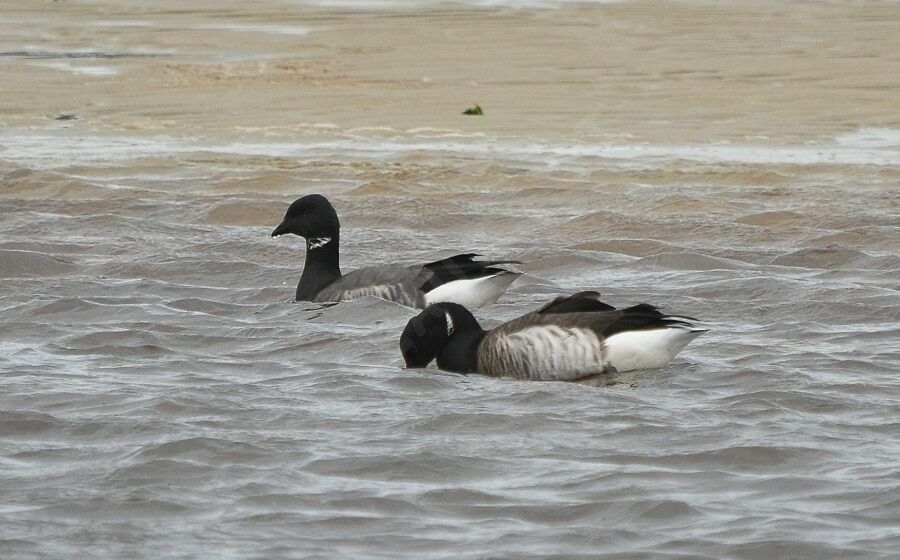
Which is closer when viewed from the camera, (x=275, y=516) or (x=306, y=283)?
(x=275, y=516)

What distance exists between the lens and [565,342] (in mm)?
8383

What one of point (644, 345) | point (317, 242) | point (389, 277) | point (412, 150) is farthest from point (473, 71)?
point (644, 345)

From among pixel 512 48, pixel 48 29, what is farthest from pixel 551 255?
pixel 48 29

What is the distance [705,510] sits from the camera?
602 centimetres

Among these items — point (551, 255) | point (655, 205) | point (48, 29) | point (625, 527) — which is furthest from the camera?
point (48, 29)

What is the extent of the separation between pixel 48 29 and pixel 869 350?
61.1 ft

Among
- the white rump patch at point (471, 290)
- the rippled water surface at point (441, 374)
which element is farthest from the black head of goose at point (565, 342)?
the white rump patch at point (471, 290)

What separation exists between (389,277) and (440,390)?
2.37 meters

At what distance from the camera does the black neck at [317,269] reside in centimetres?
1074

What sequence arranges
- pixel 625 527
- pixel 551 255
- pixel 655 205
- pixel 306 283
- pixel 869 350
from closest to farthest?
pixel 625 527 → pixel 869 350 → pixel 306 283 → pixel 551 255 → pixel 655 205

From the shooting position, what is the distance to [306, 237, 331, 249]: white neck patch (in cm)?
1089

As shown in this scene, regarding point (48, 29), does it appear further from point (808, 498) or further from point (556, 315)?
point (808, 498)

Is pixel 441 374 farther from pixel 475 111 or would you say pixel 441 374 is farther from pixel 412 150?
pixel 475 111

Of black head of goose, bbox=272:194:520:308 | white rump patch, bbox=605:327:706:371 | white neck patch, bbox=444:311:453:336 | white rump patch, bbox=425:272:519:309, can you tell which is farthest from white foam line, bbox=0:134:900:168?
white rump patch, bbox=605:327:706:371
